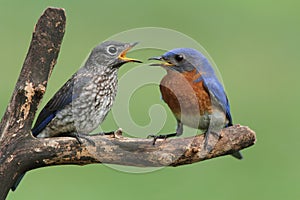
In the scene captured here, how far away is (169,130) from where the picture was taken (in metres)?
11.4

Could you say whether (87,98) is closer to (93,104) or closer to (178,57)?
(93,104)

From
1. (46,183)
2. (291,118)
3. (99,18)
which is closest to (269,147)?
(291,118)

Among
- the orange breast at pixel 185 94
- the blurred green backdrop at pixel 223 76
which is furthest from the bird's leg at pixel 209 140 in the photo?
the blurred green backdrop at pixel 223 76

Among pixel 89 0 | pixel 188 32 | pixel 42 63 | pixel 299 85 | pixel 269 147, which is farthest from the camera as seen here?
pixel 89 0

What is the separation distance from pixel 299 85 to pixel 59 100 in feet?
29.9

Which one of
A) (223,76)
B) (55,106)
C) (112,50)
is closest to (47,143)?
(55,106)

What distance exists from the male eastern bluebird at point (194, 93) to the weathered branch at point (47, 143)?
0.18 meters

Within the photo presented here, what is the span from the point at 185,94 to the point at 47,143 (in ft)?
3.15

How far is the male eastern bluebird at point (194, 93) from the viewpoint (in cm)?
645

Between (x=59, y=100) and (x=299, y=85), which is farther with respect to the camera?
(x=299, y=85)

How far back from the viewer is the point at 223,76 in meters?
14.3

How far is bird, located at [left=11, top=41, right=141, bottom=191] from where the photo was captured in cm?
607

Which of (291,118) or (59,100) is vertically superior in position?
(59,100)

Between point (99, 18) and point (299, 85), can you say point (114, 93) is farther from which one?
point (99, 18)
